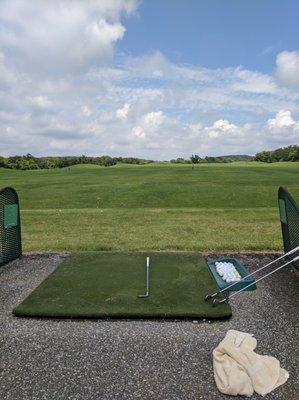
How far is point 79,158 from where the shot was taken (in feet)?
193

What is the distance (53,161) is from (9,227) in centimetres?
5028

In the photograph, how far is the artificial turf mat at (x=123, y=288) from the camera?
4.98m

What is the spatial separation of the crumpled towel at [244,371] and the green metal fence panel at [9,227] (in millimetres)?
4336

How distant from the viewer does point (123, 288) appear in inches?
228

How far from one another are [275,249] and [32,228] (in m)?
6.11

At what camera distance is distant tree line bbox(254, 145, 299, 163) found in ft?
184

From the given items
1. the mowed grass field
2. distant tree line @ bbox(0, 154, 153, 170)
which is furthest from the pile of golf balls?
distant tree line @ bbox(0, 154, 153, 170)

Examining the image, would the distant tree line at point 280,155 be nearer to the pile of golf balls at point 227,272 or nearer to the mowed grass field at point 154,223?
the mowed grass field at point 154,223

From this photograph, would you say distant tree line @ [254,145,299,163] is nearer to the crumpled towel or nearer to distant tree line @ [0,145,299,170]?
distant tree line @ [0,145,299,170]

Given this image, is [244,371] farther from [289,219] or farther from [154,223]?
[154,223]

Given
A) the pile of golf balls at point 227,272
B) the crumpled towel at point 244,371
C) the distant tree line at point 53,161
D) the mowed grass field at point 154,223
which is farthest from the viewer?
the distant tree line at point 53,161

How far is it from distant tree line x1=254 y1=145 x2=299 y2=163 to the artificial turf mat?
52301 mm

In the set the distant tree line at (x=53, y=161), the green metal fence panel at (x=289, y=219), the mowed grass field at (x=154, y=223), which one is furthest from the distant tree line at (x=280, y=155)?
the green metal fence panel at (x=289, y=219)

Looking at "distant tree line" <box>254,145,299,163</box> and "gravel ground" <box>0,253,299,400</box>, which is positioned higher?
"distant tree line" <box>254,145,299,163</box>
